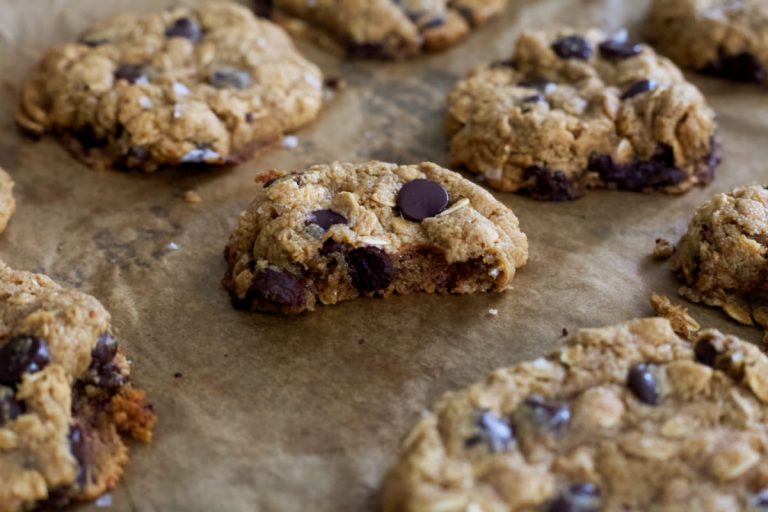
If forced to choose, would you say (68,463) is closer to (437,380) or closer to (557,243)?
→ (437,380)

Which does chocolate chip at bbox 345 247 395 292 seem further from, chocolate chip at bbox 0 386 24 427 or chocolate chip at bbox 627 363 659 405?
chocolate chip at bbox 0 386 24 427

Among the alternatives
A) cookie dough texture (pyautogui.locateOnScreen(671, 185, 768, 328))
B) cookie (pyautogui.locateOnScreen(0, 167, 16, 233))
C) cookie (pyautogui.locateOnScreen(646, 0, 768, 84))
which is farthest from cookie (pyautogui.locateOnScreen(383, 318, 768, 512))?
cookie (pyautogui.locateOnScreen(646, 0, 768, 84))

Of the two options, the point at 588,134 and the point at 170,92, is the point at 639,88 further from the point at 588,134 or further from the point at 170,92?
the point at 170,92

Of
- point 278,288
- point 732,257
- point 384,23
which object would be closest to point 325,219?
point 278,288

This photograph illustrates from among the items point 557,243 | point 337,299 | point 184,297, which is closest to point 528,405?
point 337,299

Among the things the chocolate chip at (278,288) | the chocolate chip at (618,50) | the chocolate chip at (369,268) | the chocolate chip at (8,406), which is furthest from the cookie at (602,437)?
the chocolate chip at (618,50)

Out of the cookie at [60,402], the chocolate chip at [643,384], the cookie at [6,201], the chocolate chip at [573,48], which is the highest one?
the chocolate chip at [573,48]

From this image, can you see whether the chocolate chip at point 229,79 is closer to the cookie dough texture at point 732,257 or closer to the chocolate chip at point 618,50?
the chocolate chip at point 618,50

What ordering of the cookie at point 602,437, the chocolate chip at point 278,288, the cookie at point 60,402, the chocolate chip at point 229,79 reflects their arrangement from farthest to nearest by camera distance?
1. the chocolate chip at point 229,79
2. the chocolate chip at point 278,288
3. the cookie at point 60,402
4. the cookie at point 602,437

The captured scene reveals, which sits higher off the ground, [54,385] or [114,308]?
[54,385]
